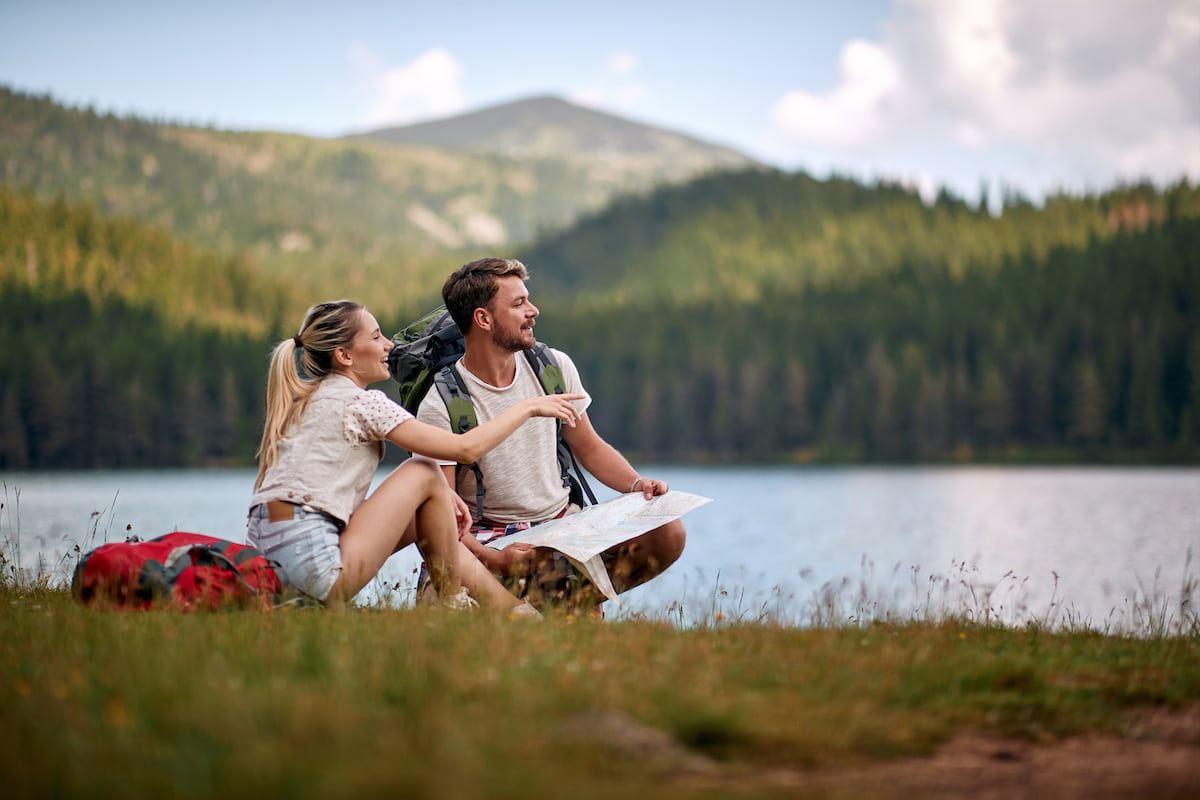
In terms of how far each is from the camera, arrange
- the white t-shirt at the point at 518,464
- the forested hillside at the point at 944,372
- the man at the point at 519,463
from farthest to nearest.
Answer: the forested hillside at the point at 944,372
the white t-shirt at the point at 518,464
the man at the point at 519,463

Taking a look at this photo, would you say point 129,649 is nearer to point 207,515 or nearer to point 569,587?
point 569,587

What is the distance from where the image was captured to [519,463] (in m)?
7.90

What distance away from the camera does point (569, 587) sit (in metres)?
7.65

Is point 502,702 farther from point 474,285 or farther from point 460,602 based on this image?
point 474,285

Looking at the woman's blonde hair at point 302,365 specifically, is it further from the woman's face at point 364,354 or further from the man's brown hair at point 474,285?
the man's brown hair at point 474,285

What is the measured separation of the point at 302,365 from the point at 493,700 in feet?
10.4

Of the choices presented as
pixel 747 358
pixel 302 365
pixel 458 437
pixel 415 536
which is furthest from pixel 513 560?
pixel 747 358

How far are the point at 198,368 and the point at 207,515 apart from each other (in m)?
67.5

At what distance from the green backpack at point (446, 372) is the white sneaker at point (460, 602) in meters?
1.10

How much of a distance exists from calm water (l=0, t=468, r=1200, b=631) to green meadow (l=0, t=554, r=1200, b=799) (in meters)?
1.78

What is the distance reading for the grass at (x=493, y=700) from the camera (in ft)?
10.8

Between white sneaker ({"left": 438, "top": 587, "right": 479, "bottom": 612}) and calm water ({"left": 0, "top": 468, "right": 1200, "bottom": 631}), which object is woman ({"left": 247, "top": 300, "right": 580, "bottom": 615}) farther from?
calm water ({"left": 0, "top": 468, "right": 1200, "bottom": 631})

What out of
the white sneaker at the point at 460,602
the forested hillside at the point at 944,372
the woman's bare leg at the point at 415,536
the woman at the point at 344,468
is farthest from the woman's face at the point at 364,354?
the forested hillside at the point at 944,372

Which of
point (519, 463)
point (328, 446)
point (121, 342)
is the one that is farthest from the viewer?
point (121, 342)
